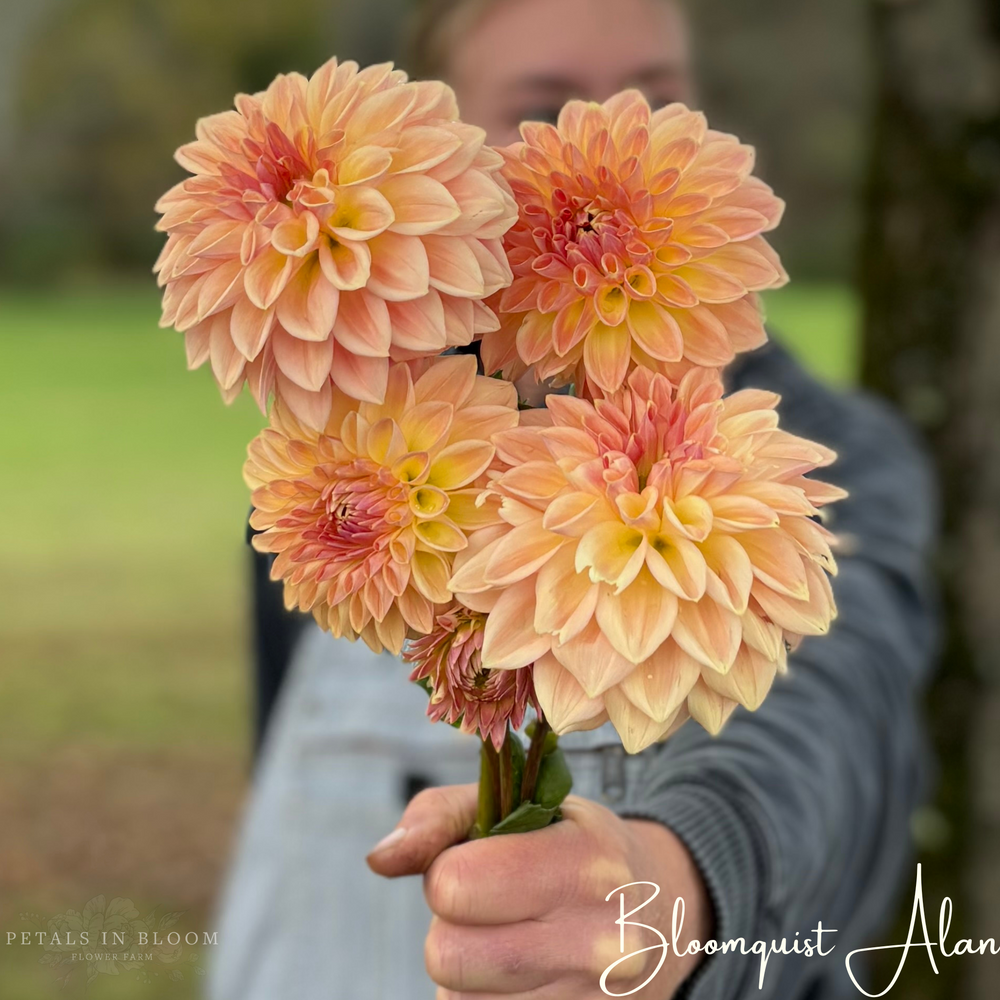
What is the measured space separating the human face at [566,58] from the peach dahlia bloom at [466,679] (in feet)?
1.86

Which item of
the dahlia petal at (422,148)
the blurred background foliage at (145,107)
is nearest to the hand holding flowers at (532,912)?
the dahlia petal at (422,148)

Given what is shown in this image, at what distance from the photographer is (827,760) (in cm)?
59

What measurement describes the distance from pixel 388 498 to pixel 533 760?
0.34 ft

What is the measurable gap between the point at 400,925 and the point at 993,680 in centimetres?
74

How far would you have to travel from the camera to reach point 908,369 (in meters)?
1.15

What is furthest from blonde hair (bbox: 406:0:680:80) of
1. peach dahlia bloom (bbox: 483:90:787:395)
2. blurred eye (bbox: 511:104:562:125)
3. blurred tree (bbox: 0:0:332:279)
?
blurred tree (bbox: 0:0:332:279)

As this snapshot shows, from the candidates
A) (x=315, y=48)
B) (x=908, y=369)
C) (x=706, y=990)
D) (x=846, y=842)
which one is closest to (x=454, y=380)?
(x=706, y=990)

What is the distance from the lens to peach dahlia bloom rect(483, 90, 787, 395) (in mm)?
268

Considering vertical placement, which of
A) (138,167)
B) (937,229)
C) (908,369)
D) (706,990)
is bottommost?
(706,990)

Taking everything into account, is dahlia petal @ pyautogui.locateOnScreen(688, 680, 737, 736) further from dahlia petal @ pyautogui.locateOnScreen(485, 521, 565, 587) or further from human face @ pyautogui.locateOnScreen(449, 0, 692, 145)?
human face @ pyautogui.locateOnScreen(449, 0, 692, 145)

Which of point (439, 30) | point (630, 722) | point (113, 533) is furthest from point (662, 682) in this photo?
point (113, 533)

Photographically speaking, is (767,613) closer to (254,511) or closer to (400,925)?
(254,511)

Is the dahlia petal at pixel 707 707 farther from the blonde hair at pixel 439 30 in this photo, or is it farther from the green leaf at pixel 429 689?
the blonde hair at pixel 439 30

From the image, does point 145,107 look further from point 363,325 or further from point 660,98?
point 363,325
